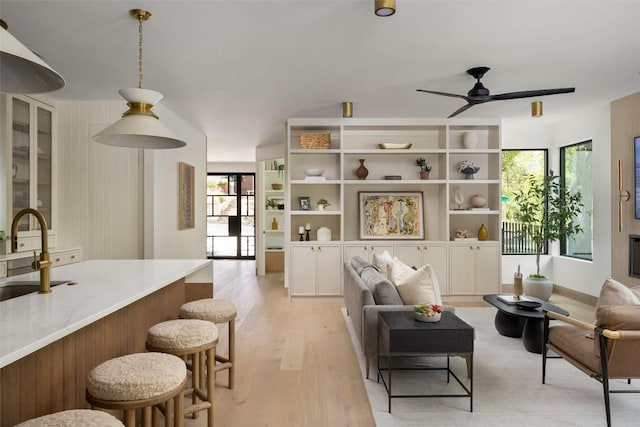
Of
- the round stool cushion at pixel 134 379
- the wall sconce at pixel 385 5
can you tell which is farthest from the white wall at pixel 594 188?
the round stool cushion at pixel 134 379

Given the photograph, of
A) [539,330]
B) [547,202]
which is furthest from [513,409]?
[547,202]

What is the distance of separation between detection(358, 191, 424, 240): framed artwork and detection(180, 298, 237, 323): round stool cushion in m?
3.53

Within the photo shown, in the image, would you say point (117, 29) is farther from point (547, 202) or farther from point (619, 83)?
point (547, 202)

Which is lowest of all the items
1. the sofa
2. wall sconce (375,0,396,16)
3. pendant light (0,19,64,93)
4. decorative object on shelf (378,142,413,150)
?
the sofa

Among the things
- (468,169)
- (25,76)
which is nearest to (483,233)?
(468,169)

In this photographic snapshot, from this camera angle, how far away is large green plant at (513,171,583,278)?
602 cm

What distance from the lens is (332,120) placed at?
20.0 feet

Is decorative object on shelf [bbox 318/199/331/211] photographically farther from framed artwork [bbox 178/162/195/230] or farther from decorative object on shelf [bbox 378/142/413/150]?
framed artwork [bbox 178/162/195/230]

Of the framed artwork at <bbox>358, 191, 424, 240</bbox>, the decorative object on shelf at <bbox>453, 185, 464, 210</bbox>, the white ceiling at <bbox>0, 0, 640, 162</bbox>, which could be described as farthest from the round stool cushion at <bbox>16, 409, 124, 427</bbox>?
the decorative object on shelf at <bbox>453, 185, 464, 210</bbox>

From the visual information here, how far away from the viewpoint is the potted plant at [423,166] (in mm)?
6152

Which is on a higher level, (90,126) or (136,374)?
(90,126)

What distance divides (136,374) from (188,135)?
17.2ft

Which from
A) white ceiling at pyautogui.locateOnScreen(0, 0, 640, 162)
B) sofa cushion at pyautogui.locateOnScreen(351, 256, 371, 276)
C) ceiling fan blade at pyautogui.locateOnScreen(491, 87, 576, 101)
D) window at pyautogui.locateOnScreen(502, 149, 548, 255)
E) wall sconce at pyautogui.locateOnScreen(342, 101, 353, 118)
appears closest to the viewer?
white ceiling at pyautogui.locateOnScreen(0, 0, 640, 162)

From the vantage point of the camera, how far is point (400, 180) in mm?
6094
